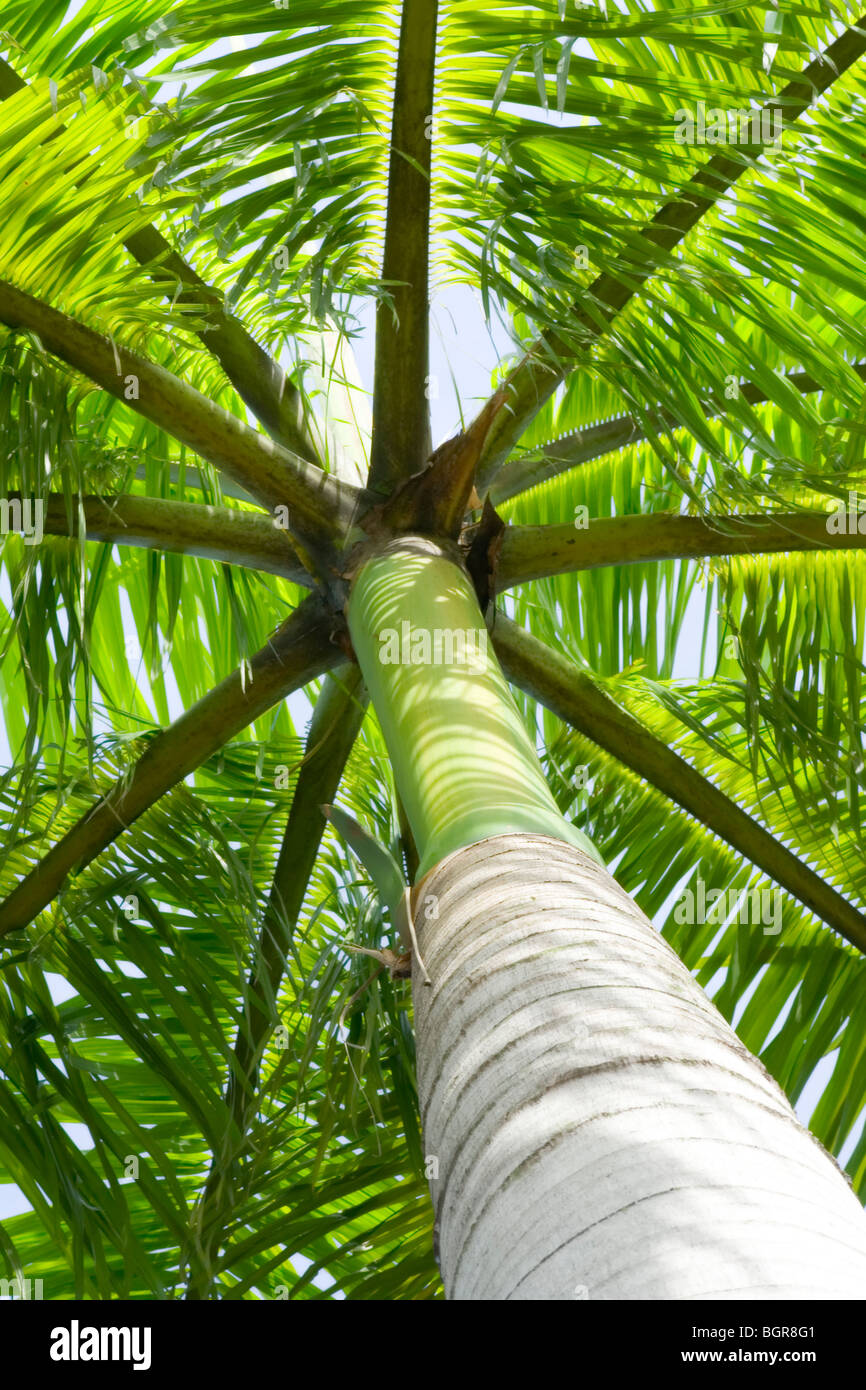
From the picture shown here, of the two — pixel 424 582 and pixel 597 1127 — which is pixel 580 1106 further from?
pixel 424 582

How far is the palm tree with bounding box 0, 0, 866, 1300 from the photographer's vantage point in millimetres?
1449

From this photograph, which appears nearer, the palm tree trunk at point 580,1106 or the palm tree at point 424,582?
the palm tree trunk at point 580,1106

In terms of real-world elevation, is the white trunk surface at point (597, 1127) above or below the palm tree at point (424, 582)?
below

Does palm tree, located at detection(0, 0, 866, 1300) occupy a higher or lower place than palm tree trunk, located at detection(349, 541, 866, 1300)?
higher

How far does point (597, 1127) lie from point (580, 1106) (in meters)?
0.03

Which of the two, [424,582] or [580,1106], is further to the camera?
[424,582]

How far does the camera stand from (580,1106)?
1.01 meters

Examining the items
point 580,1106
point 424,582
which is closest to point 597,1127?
point 580,1106

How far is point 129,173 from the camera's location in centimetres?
212

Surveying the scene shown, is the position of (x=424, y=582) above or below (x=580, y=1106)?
above

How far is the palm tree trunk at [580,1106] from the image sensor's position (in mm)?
837

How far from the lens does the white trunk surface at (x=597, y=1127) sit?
831 mm
